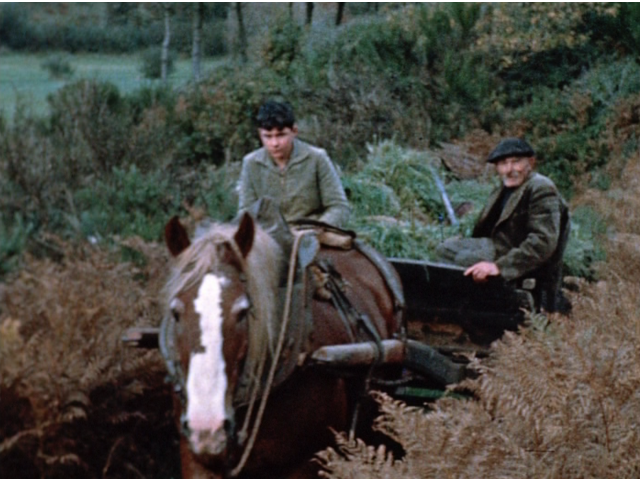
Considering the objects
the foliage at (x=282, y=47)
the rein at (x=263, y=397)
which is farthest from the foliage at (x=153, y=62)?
the rein at (x=263, y=397)

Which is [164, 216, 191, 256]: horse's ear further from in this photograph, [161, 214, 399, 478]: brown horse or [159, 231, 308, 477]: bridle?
[159, 231, 308, 477]: bridle

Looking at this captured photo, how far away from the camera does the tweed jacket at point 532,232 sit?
5.92m

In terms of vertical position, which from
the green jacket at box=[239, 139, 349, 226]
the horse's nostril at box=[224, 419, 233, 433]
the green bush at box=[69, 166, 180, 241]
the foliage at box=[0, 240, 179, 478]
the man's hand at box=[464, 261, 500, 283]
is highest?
the green jacket at box=[239, 139, 349, 226]

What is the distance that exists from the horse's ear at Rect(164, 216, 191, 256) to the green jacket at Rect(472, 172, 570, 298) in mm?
2119

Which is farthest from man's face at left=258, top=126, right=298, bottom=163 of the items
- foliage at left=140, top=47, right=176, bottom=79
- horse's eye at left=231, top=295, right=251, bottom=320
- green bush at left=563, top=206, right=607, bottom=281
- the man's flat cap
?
foliage at left=140, top=47, right=176, bottom=79

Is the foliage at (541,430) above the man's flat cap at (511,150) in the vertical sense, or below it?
below

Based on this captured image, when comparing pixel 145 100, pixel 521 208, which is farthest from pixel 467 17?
pixel 521 208

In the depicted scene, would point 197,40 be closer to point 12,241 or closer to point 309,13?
point 309,13

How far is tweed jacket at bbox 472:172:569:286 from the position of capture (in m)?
5.92

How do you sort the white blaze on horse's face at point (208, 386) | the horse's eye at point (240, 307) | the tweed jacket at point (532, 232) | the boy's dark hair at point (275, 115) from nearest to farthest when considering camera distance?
the white blaze on horse's face at point (208, 386)
the horse's eye at point (240, 307)
the boy's dark hair at point (275, 115)
the tweed jacket at point (532, 232)

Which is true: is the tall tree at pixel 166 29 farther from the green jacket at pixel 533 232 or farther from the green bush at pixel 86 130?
the green jacket at pixel 533 232

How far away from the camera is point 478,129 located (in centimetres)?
1053

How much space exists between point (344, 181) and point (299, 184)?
1.73m

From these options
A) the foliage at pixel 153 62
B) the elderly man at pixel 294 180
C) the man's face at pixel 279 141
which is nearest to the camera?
the man's face at pixel 279 141
